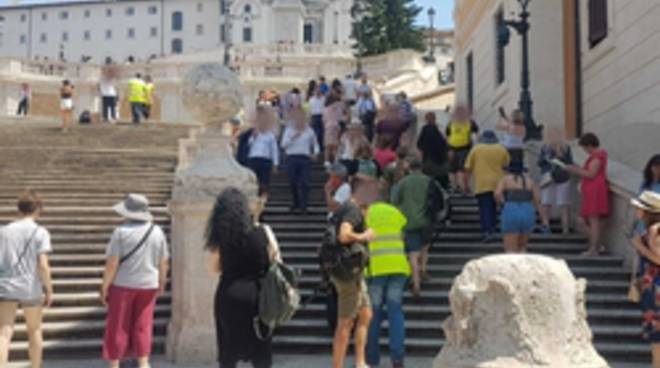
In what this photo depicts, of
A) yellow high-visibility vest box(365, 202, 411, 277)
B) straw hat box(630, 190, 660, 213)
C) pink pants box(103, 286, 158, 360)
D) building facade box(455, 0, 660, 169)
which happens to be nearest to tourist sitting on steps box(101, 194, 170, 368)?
pink pants box(103, 286, 158, 360)

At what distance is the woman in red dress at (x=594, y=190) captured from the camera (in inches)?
427

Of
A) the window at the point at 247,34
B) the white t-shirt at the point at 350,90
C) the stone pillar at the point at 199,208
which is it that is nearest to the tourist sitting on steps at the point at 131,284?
the stone pillar at the point at 199,208

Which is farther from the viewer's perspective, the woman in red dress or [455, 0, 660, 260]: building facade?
[455, 0, 660, 260]: building facade

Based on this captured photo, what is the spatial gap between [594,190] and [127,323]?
6.42 metres

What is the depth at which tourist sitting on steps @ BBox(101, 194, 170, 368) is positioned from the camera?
283 inches

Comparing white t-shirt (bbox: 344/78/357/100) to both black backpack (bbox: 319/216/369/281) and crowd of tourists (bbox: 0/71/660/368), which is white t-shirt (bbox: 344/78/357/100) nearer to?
crowd of tourists (bbox: 0/71/660/368)

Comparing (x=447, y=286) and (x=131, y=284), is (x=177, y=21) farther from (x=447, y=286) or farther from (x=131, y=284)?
(x=131, y=284)

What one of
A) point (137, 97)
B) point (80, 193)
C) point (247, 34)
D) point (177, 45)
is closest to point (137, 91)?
point (137, 97)

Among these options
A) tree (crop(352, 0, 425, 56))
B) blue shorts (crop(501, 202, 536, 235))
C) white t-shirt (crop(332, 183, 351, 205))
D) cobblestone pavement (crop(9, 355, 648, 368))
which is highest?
tree (crop(352, 0, 425, 56))

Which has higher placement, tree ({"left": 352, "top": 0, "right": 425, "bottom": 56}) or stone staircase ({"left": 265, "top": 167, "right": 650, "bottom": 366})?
tree ({"left": 352, "top": 0, "right": 425, "bottom": 56})

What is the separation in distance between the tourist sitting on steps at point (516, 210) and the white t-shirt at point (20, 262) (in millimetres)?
5374

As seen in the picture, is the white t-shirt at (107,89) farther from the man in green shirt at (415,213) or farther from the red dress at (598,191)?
the red dress at (598,191)

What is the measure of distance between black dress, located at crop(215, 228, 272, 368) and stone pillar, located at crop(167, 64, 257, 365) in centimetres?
232

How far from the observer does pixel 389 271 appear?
797 cm
